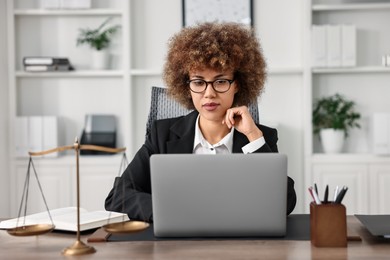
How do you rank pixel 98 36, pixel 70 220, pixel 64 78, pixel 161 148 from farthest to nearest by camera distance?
pixel 64 78
pixel 98 36
pixel 161 148
pixel 70 220

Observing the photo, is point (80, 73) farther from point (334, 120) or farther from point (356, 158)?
point (356, 158)

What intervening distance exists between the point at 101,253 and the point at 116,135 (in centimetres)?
285

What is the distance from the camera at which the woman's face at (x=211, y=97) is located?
89.3 inches

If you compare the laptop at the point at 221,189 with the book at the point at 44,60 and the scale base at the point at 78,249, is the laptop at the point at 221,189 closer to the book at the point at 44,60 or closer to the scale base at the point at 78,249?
the scale base at the point at 78,249

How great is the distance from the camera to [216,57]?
2.28 meters

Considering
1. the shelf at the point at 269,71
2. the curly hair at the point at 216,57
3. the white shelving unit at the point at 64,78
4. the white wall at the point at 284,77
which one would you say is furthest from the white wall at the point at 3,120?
the curly hair at the point at 216,57

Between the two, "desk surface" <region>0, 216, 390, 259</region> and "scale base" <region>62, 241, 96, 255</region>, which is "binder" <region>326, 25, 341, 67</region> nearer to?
"desk surface" <region>0, 216, 390, 259</region>

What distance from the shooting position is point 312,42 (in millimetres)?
4047

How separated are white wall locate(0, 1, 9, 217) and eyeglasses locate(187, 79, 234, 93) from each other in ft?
7.37

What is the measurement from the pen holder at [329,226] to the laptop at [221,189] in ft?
0.32

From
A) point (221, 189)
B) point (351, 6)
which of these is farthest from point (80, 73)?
point (221, 189)

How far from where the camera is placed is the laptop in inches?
62.7

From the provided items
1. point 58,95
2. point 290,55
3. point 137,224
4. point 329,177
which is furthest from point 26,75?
point 137,224

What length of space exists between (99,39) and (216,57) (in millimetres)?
2100
